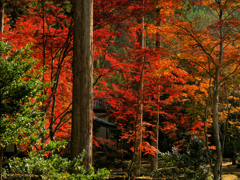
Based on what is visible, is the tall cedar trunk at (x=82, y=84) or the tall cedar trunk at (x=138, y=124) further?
the tall cedar trunk at (x=138, y=124)

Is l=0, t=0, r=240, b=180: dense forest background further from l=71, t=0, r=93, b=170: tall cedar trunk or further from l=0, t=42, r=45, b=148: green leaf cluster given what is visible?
l=71, t=0, r=93, b=170: tall cedar trunk

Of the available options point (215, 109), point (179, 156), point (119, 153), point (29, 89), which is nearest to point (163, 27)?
point (215, 109)

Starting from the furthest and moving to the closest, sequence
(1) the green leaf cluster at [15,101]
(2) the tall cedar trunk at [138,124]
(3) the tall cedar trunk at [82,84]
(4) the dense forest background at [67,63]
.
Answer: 1. (2) the tall cedar trunk at [138,124]
2. (3) the tall cedar trunk at [82,84]
3. (4) the dense forest background at [67,63]
4. (1) the green leaf cluster at [15,101]

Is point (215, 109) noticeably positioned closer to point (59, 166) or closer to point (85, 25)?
point (85, 25)

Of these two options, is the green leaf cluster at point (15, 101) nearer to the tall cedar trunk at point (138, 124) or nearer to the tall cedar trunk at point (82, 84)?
the tall cedar trunk at point (82, 84)

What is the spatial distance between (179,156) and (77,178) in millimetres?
3872

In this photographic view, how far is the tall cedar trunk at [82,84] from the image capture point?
15.8 ft

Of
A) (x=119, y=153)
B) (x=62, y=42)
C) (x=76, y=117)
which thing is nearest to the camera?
(x=76, y=117)

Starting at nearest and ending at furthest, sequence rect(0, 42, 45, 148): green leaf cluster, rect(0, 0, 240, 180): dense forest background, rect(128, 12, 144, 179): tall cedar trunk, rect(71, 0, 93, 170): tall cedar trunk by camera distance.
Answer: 1. rect(0, 42, 45, 148): green leaf cluster
2. rect(0, 0, 240, 180): dense forest background
3. rect(71, 0, 93, 170): tall cedar trunk
4. rect(128, 12, 144, 179): tall cedar trunk

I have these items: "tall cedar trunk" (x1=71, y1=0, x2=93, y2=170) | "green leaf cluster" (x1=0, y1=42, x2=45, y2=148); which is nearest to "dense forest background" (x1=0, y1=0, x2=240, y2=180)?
"green leaf cluster" (x1=0, y1=42, x2=45, y2=148)

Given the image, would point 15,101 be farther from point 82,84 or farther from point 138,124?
point 138,124

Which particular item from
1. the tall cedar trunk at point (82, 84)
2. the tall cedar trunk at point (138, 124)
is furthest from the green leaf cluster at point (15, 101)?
the tall cedar trunk at point (138, 124)

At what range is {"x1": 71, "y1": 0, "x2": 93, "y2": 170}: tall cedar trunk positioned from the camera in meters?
4.82

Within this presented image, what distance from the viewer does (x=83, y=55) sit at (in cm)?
491
